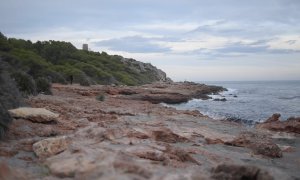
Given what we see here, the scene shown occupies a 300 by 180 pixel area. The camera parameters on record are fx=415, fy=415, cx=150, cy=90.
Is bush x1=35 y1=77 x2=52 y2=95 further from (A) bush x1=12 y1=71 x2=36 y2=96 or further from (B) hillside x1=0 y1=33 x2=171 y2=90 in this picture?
(B) hillside x1=0 y1=33 x2=171 y2=90

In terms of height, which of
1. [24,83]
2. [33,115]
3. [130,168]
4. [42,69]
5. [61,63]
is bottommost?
[130,168]

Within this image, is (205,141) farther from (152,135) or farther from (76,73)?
(76,73)

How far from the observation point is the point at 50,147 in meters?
8.38

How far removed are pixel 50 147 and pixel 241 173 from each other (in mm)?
3803

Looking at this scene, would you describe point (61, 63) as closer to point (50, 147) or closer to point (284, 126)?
point (284, 126)

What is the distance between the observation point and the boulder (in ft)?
27.1

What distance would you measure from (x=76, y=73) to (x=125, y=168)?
39.9 metres

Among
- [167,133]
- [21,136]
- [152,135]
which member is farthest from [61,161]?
[167,133]

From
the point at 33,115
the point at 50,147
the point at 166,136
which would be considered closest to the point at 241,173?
the point at 50,147

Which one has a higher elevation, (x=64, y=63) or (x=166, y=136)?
(x=64, y=63)

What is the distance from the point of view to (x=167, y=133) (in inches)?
462

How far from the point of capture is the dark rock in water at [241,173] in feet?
22.9

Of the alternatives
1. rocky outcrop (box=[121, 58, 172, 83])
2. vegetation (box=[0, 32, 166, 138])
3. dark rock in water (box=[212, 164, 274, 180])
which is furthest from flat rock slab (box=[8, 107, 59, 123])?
rocky outcrop (box=[121, 58, 172, 83])

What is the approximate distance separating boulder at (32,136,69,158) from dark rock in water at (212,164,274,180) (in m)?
3.15
